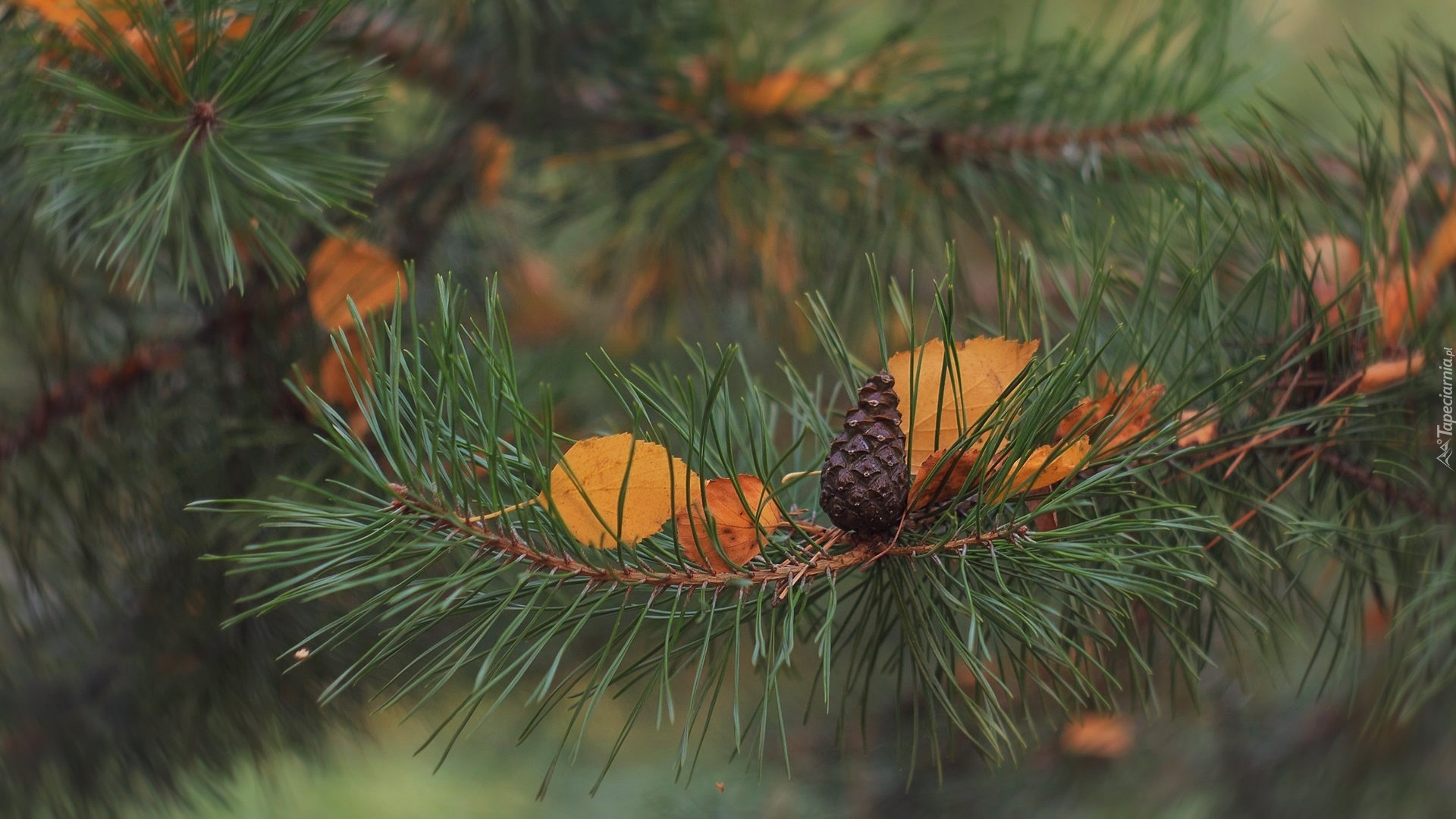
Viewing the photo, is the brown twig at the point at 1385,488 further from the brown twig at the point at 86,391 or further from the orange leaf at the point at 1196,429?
the brown twig at the point at 86,391

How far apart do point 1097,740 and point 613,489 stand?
37 centimetres

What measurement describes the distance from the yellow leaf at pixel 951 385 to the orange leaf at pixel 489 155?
0.97ft

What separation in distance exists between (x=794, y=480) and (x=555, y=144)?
0.27 m

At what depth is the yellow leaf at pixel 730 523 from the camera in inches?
7.6

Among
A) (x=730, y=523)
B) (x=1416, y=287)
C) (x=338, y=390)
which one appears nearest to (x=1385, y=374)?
(x=1416, y=287)

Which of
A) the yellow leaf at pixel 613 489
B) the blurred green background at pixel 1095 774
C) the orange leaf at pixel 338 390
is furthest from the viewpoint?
the blurred green background at pixel 1095 774

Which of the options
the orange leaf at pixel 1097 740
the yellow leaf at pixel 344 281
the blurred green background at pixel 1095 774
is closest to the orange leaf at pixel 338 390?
the yellow leaf at pixel 344 281

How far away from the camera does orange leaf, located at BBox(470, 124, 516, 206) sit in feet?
1.50

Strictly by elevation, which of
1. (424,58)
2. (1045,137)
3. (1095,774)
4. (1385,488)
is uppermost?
(424,58)

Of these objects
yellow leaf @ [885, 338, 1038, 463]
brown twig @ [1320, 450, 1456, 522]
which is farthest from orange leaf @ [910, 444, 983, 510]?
brown twig @ [1320, 450, 1456, 522]

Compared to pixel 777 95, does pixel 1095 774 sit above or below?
below

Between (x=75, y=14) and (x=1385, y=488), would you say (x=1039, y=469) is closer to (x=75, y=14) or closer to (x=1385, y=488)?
(x=1385, y=488)

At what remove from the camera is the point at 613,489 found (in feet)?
0.61

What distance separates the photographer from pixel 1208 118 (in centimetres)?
40
